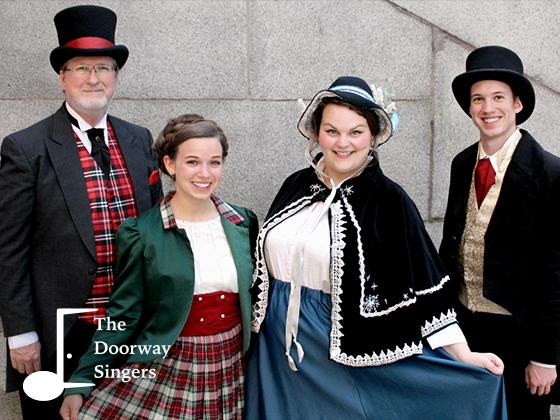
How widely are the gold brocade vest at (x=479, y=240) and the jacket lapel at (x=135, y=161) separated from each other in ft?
4.33

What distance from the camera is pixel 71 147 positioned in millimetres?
2705

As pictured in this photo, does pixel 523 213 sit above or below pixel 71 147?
below

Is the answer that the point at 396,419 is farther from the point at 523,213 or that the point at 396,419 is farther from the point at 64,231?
the point at 64,231

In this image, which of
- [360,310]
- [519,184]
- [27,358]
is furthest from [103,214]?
[519,184]

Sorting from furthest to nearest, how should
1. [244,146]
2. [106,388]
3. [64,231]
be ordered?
1. [244,146]
2. [64,231]
3. [106,388]

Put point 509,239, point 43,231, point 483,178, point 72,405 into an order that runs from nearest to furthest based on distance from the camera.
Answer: point 72,405
point 43,231
point 509,239
point 483,178

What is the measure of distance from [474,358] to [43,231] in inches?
65.4

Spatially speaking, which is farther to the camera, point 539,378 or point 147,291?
point 539,378

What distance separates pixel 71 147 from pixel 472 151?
1670 millimetres

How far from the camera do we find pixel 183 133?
254 cm

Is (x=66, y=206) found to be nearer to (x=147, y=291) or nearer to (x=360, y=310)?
(x=147, y=291)

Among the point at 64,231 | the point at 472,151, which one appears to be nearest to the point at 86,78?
the point at 64,231

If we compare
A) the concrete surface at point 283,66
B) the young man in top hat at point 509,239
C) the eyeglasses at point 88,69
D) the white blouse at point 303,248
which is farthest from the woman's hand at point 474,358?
the eyeglasses at point 88,69

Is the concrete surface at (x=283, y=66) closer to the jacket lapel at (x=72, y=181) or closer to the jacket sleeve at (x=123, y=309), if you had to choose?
the jacket lapel at (x=72, y=181)
